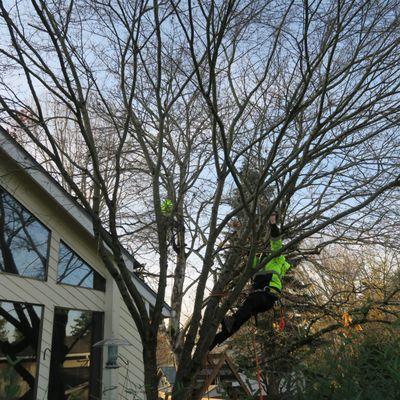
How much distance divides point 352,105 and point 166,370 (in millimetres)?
7909

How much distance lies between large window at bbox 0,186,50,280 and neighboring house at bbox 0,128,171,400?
15 mm

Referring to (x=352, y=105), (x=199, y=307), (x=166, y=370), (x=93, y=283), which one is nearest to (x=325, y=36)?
(x=352, y=105)

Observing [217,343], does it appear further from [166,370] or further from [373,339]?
[166,370]

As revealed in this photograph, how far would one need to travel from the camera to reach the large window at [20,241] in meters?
6.48

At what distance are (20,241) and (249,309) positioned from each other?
365cm

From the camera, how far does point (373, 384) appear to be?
227 cm

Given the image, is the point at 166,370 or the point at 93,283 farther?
the point at 166,370

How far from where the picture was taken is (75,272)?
24.3 ft

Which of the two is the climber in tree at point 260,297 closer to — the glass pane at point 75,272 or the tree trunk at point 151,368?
the tree trunk at point 151,368

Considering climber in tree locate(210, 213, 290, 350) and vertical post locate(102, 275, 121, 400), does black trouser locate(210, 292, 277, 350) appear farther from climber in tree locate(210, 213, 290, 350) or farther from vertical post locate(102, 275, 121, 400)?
vertical post locate(102, 275, 121, 400)

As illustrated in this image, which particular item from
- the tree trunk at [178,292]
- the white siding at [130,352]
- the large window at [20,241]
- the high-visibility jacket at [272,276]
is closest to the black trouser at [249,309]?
the high-visibility jacket at [272,276]

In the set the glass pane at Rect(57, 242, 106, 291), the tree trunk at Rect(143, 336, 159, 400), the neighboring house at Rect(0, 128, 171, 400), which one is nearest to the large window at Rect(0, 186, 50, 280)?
the neighboring house at Rect(0, 128, 171, 400)

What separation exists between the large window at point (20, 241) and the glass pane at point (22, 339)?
0.55 m

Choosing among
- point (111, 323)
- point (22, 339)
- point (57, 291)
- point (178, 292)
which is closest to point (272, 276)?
point (111, 323)
